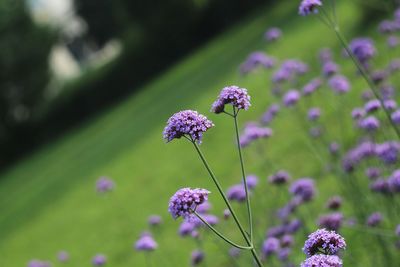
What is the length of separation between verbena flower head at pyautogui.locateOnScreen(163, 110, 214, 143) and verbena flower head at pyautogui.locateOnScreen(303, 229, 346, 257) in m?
0.54

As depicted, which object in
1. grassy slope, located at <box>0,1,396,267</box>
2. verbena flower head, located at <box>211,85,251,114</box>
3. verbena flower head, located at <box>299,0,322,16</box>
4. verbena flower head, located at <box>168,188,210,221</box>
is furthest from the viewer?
grassy slope, located at <box>0,1,396,267</box>

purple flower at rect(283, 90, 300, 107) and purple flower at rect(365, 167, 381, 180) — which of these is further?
purple flower at rect(283, 90, 300, 107)

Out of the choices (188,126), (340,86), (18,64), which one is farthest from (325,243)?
(18,64)

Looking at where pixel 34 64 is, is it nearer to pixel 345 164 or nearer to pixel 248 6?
pixel 248 6

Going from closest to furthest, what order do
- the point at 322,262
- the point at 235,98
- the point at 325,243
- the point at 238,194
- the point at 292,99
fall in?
1. the point at 322,262
2. the point at 325,243
3. the point at 235,98
4. the point at 238,194
5. the point at 292,99

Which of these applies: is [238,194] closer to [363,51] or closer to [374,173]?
[374,173]

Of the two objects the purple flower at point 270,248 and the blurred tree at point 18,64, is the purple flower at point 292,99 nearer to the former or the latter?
the purple flower at point 270,248

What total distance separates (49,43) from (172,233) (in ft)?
67.6

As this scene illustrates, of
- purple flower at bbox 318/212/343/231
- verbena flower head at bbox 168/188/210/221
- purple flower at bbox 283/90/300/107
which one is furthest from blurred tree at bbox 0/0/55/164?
verbena flower head at bbox 168/188/210/221

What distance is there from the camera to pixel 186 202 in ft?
7.11

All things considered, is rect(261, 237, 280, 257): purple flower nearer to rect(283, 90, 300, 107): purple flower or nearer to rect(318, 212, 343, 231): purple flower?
rect(318, 212, 343, 231): purple flower

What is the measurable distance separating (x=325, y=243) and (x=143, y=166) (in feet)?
38.2

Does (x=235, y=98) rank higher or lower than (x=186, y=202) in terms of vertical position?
higher

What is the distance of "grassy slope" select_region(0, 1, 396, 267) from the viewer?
9484 mm
